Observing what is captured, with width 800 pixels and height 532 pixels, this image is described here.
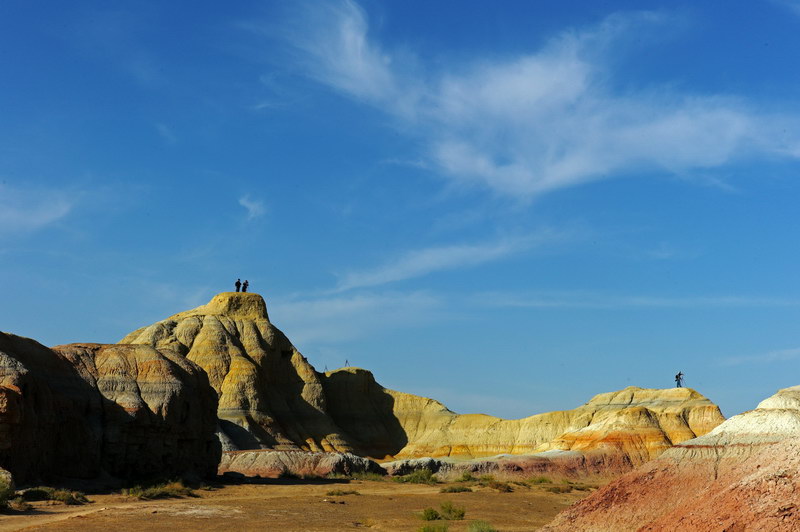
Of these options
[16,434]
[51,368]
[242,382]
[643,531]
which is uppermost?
[242,382]

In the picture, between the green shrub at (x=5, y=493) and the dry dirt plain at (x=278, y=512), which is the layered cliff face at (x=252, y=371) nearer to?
the dry dirt plain at (x=278, y=512)

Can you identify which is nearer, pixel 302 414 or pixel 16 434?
pixel 16 434

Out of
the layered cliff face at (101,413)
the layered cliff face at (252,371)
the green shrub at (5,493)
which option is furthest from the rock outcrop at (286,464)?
the green shrub at (5,493)

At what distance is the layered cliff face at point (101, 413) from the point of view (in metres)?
34.6

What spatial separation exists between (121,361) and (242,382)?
37.3 m

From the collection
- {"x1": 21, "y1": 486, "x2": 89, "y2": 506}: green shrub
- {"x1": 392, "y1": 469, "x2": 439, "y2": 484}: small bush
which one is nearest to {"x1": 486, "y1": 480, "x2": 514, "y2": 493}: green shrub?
{"x1": 392, "y1": 469, "x2": 439, "y2": 484}: small bush

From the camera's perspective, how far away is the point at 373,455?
98500 mm

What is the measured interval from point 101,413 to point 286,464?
61.7 ft

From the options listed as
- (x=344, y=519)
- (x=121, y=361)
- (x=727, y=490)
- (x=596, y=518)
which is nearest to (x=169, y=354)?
(x=121, y=361)

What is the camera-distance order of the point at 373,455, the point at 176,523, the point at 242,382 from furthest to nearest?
1. the point at 373,455
2. the point at 242,382
3. the point at 176,523

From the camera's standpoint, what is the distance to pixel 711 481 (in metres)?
15.7

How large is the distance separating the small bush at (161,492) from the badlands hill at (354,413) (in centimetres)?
2741

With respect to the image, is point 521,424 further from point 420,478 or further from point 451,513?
point 451,513

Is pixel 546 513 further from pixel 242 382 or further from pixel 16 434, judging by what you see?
pixel 242 382
